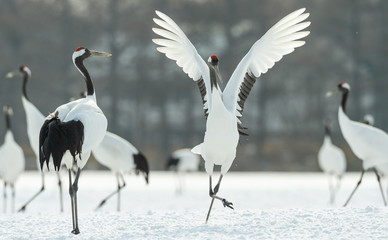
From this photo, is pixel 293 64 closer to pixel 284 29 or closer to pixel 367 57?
pixel 367 57

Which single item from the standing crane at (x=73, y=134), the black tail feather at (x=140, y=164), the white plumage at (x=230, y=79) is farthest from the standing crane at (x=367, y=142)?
the standing crane at (x=73, y=134)

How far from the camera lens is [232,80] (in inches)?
240

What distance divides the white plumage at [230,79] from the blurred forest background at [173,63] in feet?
53.8

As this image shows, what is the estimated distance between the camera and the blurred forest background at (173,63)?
24234mm

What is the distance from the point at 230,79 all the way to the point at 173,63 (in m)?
18.8

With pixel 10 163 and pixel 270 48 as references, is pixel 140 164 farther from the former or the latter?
pixel 270 48

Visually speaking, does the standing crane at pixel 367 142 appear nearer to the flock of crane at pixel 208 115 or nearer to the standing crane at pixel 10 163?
the flock of crane at pixel 208 115

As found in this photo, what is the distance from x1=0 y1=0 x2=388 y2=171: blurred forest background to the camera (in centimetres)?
2423

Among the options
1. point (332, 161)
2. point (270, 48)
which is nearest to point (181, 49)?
point (270, 48)

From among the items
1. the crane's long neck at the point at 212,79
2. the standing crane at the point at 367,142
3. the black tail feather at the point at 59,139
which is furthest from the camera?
the standing crane at the point at 367,142

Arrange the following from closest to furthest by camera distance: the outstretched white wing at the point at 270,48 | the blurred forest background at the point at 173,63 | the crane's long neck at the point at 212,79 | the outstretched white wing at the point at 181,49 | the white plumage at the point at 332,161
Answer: the crane's long neck at the point at 212,79
the outstretched white wing at the point at 181,49
the outstretched white wing at the point at 270,48
the white plumage at the point at 332,161
the blurred forest background at the point at 173,63

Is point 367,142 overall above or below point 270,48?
below

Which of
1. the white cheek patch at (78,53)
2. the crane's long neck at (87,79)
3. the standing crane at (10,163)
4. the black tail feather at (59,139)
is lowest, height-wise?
the standing crane at (10,163)

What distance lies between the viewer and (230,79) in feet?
20.2
